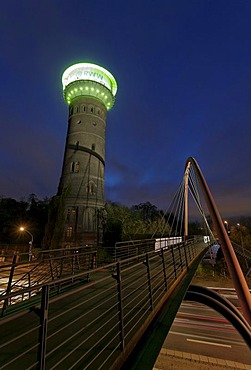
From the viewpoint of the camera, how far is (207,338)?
44.7 feet

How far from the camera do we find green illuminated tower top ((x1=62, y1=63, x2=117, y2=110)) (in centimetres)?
3044

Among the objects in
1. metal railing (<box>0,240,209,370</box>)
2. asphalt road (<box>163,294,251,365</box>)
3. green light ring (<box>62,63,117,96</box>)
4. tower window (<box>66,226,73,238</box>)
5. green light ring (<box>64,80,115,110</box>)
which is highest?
green light ring (<box>62,63,117,96</box>)

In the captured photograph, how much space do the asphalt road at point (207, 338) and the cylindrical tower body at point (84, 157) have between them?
46.6 feet

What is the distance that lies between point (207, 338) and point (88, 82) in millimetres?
33347

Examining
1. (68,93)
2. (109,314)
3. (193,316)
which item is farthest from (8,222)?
(109,314)

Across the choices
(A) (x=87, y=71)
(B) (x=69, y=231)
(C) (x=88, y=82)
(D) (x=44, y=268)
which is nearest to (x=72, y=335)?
(D) (x=44, y=268)

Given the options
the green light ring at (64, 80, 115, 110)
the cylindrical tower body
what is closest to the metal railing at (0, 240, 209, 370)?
the cylindrical tower body

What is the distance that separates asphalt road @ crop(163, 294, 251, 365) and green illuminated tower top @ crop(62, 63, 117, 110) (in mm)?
30629

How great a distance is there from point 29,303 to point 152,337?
3.20m

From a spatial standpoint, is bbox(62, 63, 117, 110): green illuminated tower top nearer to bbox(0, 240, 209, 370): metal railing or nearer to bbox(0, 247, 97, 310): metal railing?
bbox(0, 247, 97, 310): metal railing

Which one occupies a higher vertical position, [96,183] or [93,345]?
[96,183]

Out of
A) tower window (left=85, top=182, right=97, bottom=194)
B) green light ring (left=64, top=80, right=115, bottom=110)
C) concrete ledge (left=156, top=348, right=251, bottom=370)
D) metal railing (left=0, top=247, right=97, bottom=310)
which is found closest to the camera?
metal railing (left=0, top=247, right=97, bottom=310)

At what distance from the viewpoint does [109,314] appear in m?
3.75

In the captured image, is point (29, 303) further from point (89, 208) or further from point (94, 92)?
point (94, 92)
